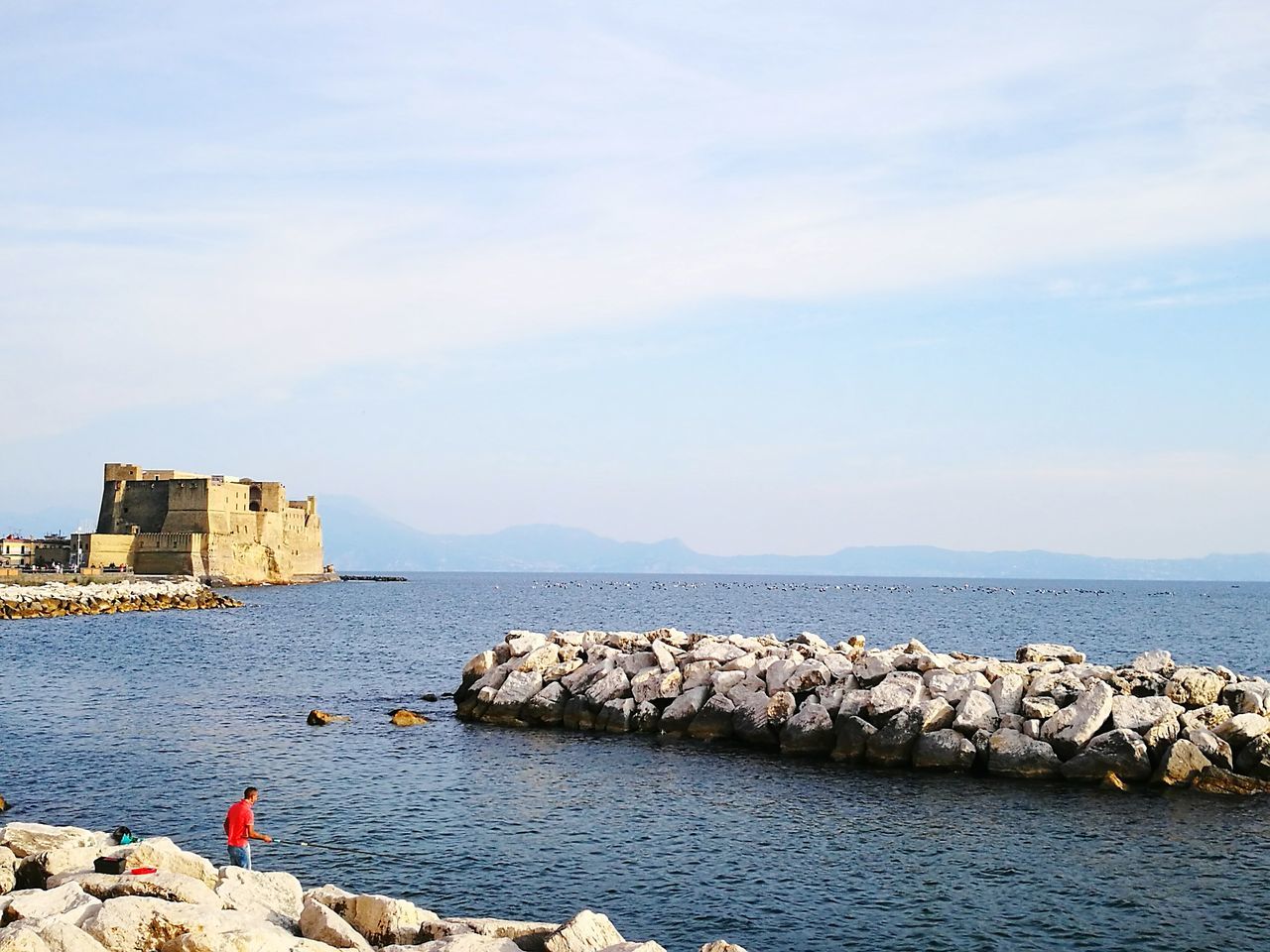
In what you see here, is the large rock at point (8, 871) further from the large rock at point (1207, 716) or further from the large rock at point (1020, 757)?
the large rock at point (1207, 716)

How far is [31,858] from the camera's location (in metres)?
11.6

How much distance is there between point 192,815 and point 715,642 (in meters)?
13.9

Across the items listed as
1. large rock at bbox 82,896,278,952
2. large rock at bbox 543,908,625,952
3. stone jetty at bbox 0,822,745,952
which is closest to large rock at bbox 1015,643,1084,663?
stone jetty at bbox 0,822,745,952

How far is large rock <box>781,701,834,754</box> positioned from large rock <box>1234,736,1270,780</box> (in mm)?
6748

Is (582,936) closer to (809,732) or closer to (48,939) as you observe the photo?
(48,939)

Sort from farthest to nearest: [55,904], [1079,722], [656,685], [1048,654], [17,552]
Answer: [17,552]
[1048,654]
[656,685]
[1079,722]
[55,904]

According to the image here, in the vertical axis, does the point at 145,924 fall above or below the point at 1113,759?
above

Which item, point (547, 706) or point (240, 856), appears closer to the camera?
point (240, 856)

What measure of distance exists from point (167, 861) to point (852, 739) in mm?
12926

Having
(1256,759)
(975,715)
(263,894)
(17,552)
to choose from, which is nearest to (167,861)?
(263,894)

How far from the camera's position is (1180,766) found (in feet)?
59.9

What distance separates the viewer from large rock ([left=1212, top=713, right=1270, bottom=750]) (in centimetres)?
1886

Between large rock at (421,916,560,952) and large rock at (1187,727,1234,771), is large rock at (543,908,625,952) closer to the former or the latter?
large rock at (421,916,560,952)

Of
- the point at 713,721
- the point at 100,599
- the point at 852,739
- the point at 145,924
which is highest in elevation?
the point at 145,924
